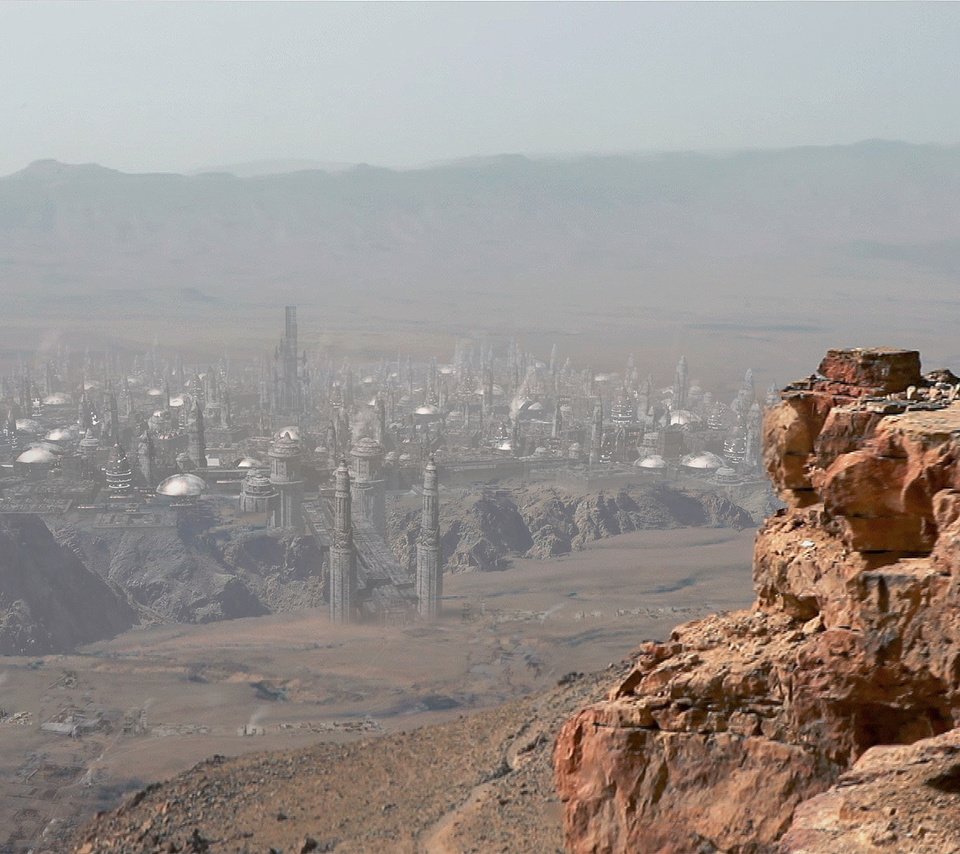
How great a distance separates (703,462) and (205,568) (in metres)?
67.1

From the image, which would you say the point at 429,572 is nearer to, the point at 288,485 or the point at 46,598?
the point at 288,485

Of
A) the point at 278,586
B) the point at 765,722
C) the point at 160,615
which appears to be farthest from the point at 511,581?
the point at 765,722

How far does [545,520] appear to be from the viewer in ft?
471

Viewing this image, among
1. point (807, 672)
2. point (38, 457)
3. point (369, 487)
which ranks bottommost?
point (369, 487)

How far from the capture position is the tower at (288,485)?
131875mm

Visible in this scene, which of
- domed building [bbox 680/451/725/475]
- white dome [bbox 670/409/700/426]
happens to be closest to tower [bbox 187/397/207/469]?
domed building [bbox 680/451/725/475]

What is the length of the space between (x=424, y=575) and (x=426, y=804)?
75.3 meters

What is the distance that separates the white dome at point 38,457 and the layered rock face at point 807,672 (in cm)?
14109

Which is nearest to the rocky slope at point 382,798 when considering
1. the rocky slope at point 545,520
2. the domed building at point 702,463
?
the rocky slope at point 545,520

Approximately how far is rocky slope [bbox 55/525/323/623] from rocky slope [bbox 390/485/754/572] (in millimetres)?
11704

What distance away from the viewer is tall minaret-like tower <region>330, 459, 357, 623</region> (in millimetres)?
102625

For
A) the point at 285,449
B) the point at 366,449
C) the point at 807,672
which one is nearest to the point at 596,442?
the point at 366,449

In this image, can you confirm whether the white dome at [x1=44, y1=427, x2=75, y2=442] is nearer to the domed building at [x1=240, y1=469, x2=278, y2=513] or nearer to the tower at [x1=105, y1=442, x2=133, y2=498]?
the tower at [x1=105, y1=442, x2=133, y2=498]

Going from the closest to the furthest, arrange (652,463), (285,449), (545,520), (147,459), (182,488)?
(285,449) → (182,488) → (147,459) → (545,520) → (652,463)
